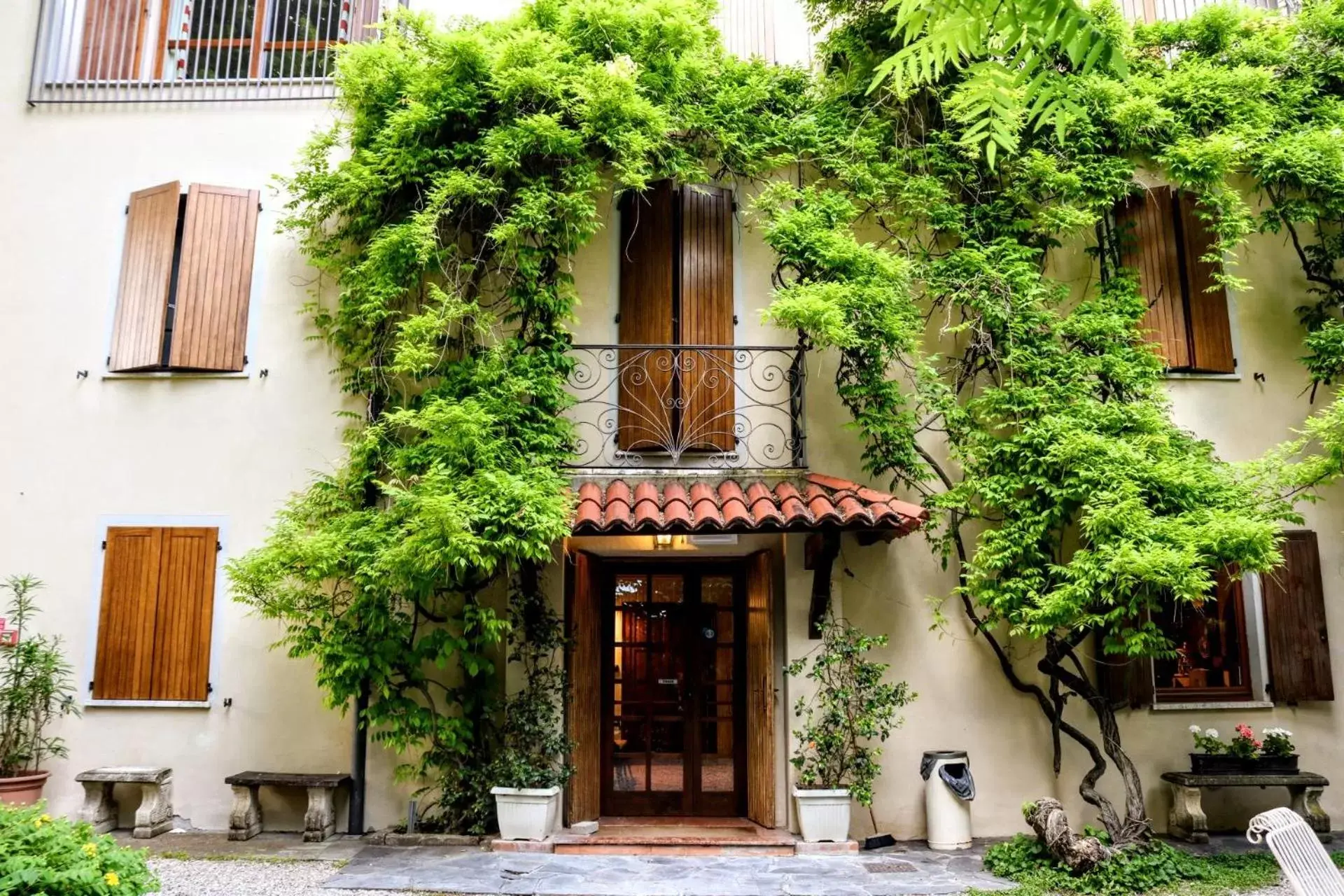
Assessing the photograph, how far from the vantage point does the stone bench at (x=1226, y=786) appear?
288 inches

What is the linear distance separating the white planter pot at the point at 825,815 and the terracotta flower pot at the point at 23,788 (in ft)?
19.9

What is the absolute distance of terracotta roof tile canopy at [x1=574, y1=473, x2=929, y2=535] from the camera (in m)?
6.77

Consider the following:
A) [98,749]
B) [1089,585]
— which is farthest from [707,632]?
[98,749]

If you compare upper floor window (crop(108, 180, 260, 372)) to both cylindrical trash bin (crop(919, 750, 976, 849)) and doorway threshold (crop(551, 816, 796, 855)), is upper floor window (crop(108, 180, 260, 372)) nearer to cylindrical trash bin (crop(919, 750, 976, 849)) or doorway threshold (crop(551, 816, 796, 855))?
doorway threshold (crop(551, 816, 796, 855))

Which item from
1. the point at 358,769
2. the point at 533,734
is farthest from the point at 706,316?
the point at 358,769

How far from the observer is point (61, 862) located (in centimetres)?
423

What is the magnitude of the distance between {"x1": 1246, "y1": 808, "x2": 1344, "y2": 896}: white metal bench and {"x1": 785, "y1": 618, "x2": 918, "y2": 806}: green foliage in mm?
2613

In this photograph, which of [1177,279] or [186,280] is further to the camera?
[1177,279]

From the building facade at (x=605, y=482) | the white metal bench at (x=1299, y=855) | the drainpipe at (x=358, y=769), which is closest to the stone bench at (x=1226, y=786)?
the building facade at (x=605, y=482)

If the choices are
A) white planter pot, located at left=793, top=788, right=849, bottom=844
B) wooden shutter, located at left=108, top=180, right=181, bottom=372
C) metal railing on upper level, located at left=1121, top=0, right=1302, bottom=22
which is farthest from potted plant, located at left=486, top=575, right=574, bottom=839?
metal railing on upper level, located at left=1121, top=0, right=1302, bottom=22

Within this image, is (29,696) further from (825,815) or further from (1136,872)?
(1136,872)

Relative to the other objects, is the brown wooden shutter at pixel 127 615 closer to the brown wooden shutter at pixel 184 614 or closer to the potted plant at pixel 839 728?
the brown wooden shutter at pixel 184 614

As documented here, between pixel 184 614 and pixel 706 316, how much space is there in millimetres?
5175

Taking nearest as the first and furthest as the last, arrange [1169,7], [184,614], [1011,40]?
[1011,40]
[184,614]
[1169,7]
